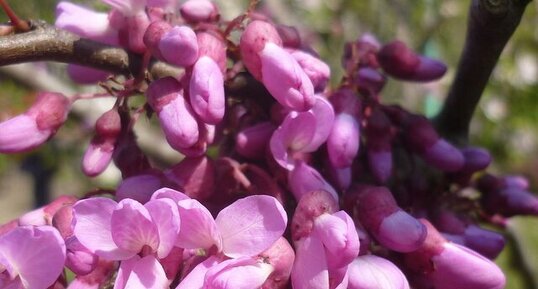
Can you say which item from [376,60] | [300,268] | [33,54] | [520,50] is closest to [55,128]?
[33,54]

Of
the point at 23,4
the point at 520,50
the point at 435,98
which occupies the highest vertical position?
the point at 23,4

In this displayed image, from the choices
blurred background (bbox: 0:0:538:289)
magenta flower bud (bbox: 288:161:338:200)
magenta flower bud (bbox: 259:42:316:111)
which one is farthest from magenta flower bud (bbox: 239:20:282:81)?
blurred background (bbox: 0:0:538:289)

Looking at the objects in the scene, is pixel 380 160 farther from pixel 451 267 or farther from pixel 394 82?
pixel 394 82

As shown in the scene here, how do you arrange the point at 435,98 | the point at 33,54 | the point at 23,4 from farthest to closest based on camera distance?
the point at 435,98
the point at 23,4
the point at 33,54

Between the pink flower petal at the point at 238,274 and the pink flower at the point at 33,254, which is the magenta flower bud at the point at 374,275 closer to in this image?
the pink flower petal at the point at 238,274

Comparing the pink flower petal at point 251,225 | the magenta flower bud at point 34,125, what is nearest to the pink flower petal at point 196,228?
the pink flower petal at point 251,225

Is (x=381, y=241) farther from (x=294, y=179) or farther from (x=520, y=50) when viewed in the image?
(x=520, y=50)

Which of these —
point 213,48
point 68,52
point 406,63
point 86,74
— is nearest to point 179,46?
point 213,48
